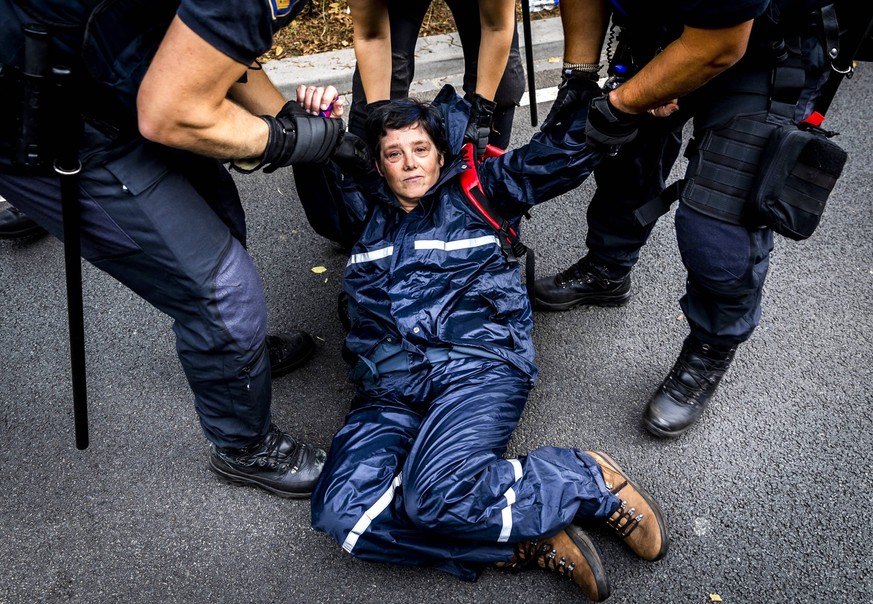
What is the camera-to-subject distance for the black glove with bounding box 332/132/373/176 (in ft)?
6.95

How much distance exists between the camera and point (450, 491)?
1.93 meters

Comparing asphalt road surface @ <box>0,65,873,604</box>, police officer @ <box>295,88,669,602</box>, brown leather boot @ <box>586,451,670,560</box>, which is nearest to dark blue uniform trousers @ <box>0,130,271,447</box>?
police officer @ <box>295,88,669,602</box>

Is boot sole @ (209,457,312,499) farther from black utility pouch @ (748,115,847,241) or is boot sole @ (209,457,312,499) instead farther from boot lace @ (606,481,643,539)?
black utility pouch @ (748,115,847,241)

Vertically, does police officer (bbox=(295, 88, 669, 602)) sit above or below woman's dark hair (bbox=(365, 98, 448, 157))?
below

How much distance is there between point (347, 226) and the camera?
2.45 meters

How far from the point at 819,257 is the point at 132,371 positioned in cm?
310

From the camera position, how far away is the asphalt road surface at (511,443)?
2057 mm

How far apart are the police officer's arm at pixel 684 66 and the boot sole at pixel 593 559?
127cm

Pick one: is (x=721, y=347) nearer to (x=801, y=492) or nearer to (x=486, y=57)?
(x=801, y=492)

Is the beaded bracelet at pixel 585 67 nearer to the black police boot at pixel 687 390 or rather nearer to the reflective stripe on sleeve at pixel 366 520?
the black police boot at pixel 687 390

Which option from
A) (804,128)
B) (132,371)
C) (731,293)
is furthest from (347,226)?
(804,128)

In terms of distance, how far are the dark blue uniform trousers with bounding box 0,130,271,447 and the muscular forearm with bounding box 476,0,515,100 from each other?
121 centimetres

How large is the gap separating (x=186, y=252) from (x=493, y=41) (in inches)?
62.4

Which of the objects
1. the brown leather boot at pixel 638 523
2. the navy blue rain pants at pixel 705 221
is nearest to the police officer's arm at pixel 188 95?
the navy blue rain pants at pixel 705 221
